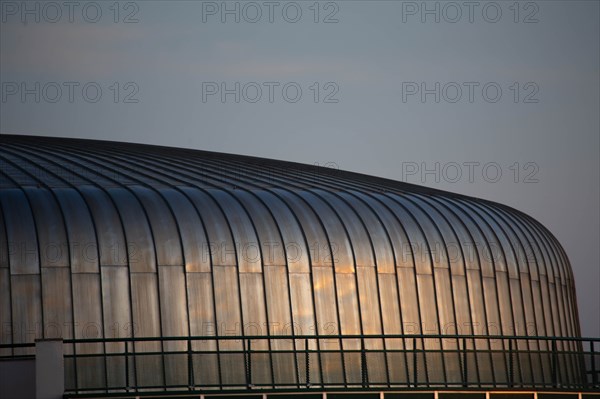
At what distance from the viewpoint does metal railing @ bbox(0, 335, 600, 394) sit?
35.7 m

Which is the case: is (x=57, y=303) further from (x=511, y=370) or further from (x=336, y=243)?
(x=511, y=370)

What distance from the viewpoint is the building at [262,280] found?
1521 inches

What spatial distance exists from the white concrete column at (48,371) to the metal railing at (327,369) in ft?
1.43

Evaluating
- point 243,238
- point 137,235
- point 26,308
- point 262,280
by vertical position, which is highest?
point 137,235

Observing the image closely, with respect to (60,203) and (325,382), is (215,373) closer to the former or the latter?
(325,382)

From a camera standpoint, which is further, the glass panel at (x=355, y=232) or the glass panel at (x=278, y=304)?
the glass panel at (x=355, y=232)

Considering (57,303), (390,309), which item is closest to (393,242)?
(390,309)

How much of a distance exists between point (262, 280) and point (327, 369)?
10.0 m

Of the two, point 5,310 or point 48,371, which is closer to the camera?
point 48,371

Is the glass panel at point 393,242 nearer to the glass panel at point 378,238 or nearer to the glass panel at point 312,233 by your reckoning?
the glass panel at point 378,238

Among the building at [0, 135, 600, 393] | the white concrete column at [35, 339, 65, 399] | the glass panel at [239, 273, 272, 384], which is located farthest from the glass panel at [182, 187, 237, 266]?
the white concrete column at [35, 339, 65, 399]

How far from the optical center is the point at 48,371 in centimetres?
3425

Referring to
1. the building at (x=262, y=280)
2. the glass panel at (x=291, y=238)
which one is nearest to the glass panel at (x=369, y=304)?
the building at (x=262, y=280)

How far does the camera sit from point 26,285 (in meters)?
44.3
